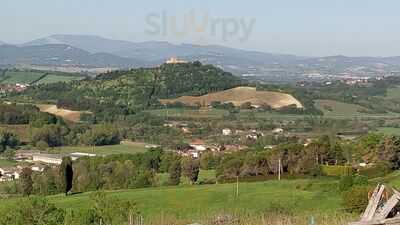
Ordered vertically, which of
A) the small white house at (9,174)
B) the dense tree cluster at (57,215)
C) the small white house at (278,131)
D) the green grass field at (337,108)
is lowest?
the small white house at (278,131)

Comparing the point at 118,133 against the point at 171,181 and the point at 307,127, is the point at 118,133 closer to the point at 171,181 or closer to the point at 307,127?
the point at 307,127

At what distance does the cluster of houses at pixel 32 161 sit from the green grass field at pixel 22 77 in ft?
191

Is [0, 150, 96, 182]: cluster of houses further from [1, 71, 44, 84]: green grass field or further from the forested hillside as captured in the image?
[1, 71, 44, 84]: green grass field

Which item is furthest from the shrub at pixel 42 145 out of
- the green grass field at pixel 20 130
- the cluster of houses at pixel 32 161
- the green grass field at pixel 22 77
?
the green grass field at pixel 22 77

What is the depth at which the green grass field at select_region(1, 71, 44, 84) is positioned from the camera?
4579 inches

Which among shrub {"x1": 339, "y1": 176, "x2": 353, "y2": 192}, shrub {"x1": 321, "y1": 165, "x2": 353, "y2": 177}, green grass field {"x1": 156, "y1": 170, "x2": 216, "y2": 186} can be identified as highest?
shrub {"x1": 339, "y1": 176, "x2": 353, "y2": 192}

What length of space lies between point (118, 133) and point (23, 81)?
53558 millimetres

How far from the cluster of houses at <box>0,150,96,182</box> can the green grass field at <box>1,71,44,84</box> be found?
58.3m

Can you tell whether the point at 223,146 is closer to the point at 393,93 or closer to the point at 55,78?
the point at 393,93

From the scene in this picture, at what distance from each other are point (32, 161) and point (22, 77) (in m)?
69.7

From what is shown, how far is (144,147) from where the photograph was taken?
6050cm

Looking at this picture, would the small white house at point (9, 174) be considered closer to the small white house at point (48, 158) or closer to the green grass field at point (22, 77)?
the small white house at point (48, 158)

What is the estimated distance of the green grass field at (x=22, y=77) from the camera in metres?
116

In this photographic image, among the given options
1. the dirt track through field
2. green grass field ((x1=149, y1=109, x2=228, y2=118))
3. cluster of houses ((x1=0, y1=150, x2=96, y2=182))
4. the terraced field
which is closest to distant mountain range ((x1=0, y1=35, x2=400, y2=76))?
the dirt track through field
